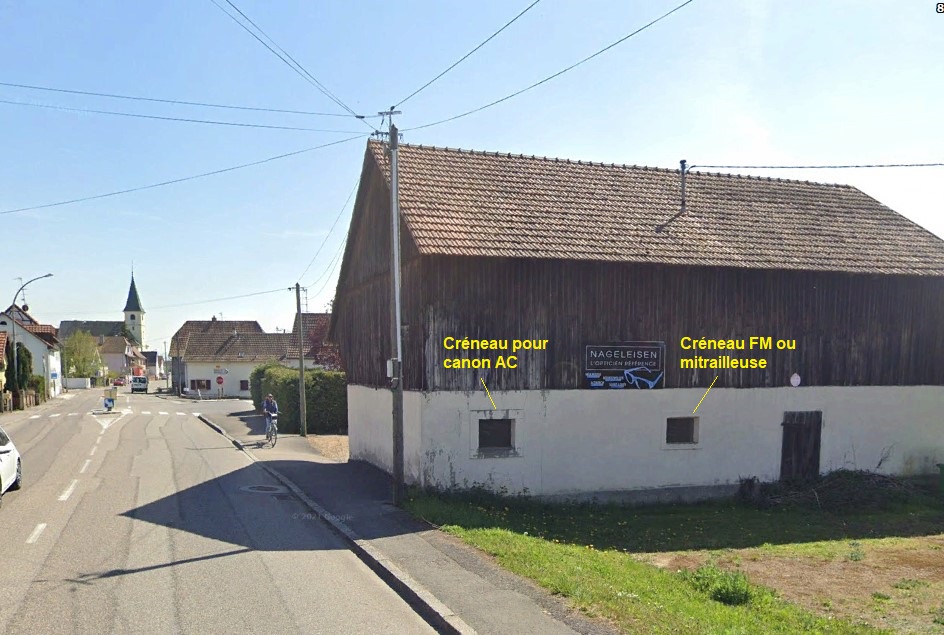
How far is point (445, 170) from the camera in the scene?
1692 cm

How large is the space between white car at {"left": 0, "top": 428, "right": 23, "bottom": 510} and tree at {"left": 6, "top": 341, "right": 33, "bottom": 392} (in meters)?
37.7

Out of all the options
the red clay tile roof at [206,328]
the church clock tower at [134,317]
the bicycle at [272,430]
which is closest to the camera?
the bicycle at [272,430]

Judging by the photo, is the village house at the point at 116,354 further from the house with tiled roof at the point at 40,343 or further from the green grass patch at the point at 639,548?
the green grass patch at the point at 639,548

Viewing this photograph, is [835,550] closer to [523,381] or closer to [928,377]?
[523,381]

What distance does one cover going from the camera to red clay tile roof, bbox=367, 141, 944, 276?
593 inches

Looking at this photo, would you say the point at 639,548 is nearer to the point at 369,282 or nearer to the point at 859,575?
the point at 859,575

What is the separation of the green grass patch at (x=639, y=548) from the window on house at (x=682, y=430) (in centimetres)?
157

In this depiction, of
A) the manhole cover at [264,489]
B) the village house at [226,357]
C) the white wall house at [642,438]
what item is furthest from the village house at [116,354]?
the white wall house at [642,438]

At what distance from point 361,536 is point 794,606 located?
629 centimetres

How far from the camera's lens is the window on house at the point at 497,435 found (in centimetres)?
1490

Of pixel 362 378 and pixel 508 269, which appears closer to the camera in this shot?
pixel 508 269

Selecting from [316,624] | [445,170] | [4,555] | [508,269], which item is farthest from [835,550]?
[4,555]

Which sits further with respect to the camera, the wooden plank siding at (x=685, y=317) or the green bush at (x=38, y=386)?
the green bush at (x=38, y=386)

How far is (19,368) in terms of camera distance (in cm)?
4725
